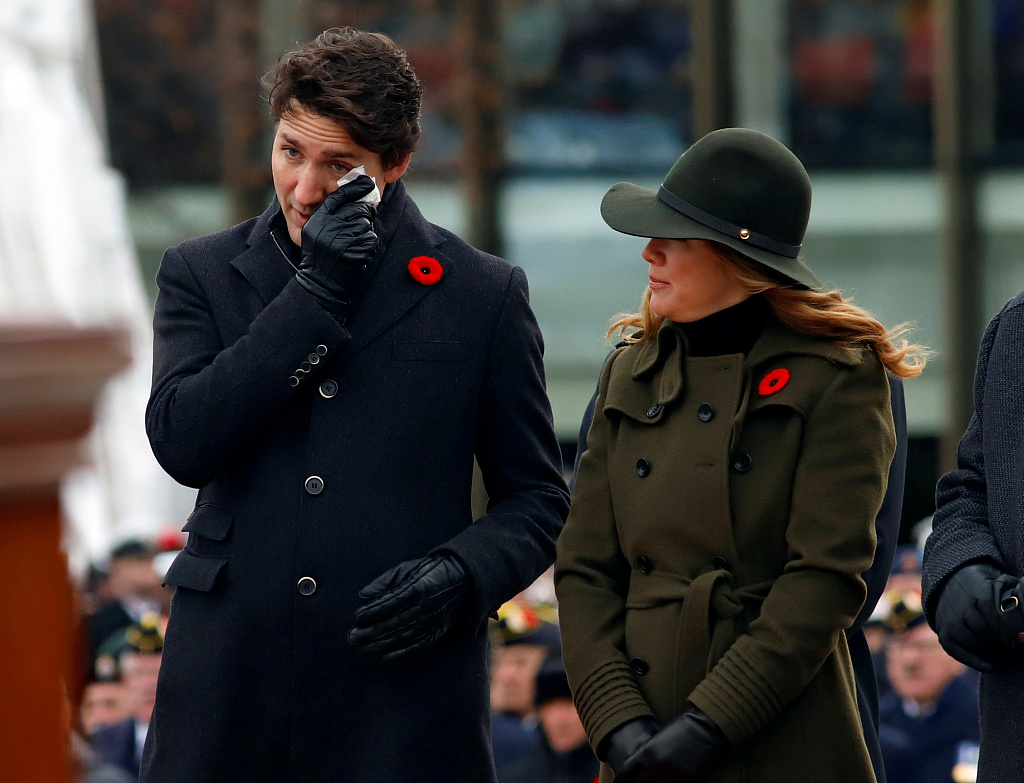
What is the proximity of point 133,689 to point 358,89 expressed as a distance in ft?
13.7

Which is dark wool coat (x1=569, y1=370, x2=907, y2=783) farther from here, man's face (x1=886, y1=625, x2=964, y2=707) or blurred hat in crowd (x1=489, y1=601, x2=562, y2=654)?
man's face (x1=886, y1=625, x2=964, y2=707)

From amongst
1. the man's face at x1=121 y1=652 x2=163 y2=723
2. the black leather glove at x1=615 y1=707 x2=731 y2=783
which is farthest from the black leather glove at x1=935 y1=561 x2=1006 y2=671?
the man's face at x1=121 y1=652 x2=163 y2=723

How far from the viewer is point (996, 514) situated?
2.43 metres

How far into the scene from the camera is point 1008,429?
2.42 metres

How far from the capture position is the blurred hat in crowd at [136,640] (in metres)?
6.23

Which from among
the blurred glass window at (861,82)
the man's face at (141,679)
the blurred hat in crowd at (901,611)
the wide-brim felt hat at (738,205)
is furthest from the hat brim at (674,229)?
the blurred glass window at (861,82)

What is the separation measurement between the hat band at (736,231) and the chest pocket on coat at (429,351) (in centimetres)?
43

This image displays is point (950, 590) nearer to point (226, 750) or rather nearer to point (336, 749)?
point (336, 749)

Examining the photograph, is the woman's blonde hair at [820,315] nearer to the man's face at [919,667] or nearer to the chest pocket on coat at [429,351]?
the chest pocket on coat at [429,351]

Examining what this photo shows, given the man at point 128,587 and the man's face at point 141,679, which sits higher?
the man's face at point 141,679

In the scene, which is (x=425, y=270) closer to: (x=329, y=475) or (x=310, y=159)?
(x=310, y=159)

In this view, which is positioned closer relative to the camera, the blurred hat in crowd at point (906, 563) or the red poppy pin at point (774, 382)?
the red poppy pin at point (774, 382)

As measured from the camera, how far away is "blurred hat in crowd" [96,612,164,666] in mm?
6230

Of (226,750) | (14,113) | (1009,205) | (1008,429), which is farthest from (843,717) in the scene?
(1009,205)
